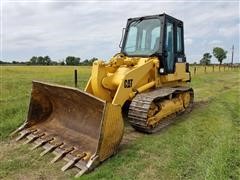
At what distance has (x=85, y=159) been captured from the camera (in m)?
5.18

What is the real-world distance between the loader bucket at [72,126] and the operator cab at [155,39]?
8.49ft

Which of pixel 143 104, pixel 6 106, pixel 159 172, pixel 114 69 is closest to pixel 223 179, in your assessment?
pixel 159 172

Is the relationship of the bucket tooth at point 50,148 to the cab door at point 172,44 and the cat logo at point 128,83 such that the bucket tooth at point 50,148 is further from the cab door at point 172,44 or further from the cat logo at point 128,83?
the cab door at point 172,44

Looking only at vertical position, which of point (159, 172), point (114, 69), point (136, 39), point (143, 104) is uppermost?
point (136, 39)

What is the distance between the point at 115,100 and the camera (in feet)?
21.7

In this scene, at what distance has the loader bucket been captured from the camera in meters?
5.16

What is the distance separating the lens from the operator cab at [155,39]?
8.02 m

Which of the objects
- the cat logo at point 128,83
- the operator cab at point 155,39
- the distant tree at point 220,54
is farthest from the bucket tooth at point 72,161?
the distant tree at point 220,54

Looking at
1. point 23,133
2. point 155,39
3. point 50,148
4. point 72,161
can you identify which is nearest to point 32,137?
point 23,133

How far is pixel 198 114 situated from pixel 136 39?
9.18ft

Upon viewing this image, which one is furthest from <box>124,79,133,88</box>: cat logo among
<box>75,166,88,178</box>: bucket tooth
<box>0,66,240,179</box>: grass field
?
<box>75,166,88,178</box>: bucket tooth

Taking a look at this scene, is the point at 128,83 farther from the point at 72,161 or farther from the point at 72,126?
the point at 72,161

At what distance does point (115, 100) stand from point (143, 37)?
252 centimetres

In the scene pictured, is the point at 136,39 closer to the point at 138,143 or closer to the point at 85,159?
the point at 138,143
